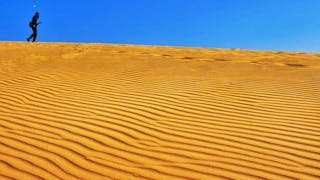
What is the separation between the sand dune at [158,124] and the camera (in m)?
4.11

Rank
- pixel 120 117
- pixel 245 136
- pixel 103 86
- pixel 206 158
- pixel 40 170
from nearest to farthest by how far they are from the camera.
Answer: pixel 40 170 → pixel 206 158 → pixel 245 136 → pixel 120 117 → pixel 103 86

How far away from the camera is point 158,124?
17.9 ft

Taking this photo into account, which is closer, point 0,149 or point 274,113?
point 0,149

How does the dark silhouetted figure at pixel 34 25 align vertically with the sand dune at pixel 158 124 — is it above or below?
above

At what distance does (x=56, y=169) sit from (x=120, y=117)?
1.73m

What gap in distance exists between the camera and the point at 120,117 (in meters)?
5.68

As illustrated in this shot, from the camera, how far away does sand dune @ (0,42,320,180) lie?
13.5 feet

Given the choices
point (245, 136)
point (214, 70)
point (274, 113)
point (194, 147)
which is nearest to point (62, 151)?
point (194, 147)

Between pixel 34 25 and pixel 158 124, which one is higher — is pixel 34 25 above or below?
above

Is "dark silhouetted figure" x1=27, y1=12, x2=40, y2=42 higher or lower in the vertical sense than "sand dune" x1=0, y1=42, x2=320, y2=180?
higher

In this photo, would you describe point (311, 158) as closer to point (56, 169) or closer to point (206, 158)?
point (206, 158)

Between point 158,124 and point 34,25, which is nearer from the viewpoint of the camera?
point 158,124

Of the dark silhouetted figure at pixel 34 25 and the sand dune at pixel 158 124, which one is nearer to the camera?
the sand dune at pixel 158 124

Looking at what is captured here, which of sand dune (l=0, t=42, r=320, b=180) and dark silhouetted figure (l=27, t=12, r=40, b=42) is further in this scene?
dark silhouetted figure (l=27, t=12, r=40, b=42)
